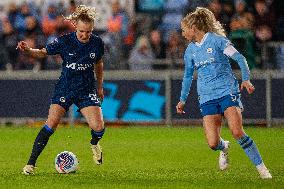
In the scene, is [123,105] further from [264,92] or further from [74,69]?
[74,69]

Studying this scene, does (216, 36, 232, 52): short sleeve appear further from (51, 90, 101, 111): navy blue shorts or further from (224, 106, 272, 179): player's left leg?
(51, 90, 101, 111): navy blue shorts

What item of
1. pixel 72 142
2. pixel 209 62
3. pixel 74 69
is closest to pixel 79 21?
pixel 74 69

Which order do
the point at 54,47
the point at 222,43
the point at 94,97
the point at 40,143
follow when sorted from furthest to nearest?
the point at 94,97 → the point at 54,47 → the point at 40,143 → the point at 222,43

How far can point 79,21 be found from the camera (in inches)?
543

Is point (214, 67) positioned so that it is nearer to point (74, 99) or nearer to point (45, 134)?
point (74, 99)

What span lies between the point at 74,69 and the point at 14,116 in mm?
10423

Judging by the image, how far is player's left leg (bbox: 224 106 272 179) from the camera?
12.8 m

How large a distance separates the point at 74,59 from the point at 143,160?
9.19ft

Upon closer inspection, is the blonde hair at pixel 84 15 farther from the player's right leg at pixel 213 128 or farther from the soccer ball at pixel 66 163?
the player's right leg at pixel 213 128

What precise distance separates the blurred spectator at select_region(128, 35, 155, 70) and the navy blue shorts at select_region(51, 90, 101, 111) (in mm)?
9762

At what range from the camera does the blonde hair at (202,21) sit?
13.1 m

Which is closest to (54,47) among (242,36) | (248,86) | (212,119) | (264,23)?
(212,119)

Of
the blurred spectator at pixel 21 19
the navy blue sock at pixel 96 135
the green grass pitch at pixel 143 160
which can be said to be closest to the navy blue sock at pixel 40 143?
the green grass pitch at pixel 143 160

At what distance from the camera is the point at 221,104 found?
517 inches
